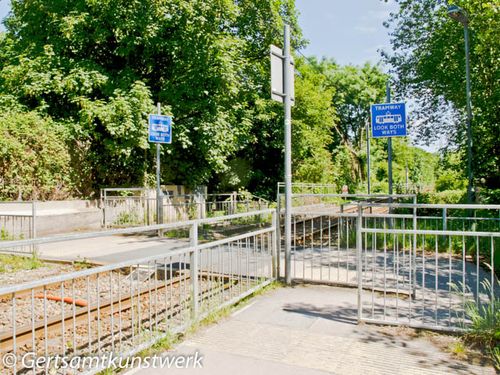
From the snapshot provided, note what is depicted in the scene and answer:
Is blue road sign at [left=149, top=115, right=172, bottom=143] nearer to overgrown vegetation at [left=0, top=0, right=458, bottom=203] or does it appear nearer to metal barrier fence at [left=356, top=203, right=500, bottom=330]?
overgrown vegetation at [left=0, top=0, right=458, bottom=203]

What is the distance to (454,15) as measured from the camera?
12.9 m

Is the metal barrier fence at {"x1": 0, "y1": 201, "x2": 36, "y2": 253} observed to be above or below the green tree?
below

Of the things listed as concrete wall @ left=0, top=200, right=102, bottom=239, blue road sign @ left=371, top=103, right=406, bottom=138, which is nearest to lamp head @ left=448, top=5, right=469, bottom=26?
blue road sign @ left=371, top=103, right=406, bottom=138

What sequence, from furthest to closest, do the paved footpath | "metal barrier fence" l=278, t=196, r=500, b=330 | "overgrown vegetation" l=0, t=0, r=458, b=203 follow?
"overgrown vegetation" l=0, t=0, r=458, b=203 → "metal barrier fence" l=278, t=196, r=500, b=330 → the paved footpath

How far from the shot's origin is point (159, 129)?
12805 millimetres

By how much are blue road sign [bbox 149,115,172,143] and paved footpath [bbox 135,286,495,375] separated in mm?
8097

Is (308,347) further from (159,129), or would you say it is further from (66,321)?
(159,129)

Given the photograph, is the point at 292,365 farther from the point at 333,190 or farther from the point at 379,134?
the point at 333,190

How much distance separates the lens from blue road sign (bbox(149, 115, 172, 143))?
1262 cm

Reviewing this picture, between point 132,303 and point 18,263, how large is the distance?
6.21 metres

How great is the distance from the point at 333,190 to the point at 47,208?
18.2 meters

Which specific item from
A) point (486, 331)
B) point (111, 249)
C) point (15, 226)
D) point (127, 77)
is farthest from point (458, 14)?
point (15, 226)

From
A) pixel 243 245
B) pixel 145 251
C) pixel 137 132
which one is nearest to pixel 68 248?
pixel 145 251

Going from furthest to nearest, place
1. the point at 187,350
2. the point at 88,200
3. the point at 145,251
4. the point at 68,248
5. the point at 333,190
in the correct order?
the point at 333,190 < the point at 88,200 < the point at 68,248 < the point at 145,251 < the point at 187,350
